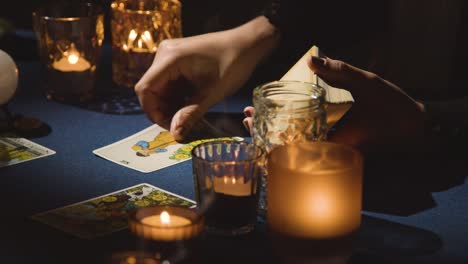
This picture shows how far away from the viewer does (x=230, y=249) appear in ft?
3.11

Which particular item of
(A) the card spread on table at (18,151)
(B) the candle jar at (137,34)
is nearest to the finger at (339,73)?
(A) the card spread on table at (18,151)

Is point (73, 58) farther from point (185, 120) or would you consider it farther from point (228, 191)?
point (228, 191)

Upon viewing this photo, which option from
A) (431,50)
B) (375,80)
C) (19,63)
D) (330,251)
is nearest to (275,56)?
(431,50)

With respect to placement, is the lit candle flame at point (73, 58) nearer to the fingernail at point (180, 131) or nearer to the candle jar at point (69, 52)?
the candle jar at point (69, 52)

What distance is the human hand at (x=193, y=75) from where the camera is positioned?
145 cm

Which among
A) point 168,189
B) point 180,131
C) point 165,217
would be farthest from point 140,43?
point 165,217

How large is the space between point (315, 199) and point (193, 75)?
703mm

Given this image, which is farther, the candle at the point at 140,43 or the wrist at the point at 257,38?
the candle at the point at 140,43

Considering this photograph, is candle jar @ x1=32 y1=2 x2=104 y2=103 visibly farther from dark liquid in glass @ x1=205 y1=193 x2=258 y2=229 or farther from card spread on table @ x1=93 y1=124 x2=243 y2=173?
dark liquid in glass @ x1=205 y1=193 x2=258 y2=229

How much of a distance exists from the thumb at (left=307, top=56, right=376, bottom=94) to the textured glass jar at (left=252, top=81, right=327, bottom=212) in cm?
5

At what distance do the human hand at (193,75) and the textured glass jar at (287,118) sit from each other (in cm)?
33

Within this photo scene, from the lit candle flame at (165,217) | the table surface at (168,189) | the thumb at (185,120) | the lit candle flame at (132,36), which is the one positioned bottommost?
the table surface at (168,189)

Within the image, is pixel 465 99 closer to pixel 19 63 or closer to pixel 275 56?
pixel 275 56

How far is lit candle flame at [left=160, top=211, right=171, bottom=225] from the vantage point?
2.91 feet
